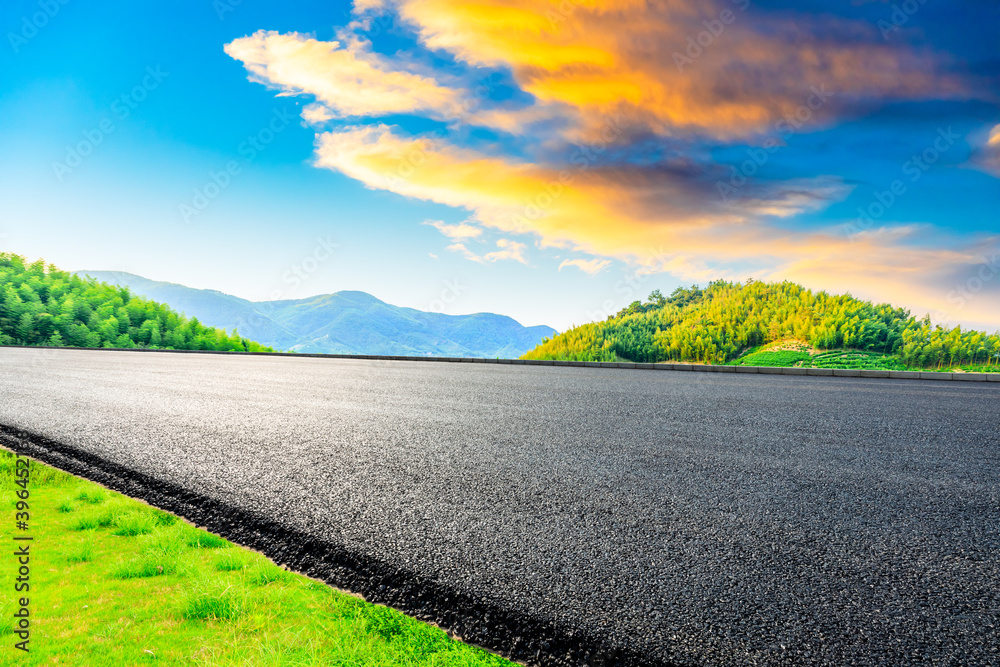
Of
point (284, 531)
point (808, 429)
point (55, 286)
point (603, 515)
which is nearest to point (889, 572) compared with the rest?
point (603, 515)

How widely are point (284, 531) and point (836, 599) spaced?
2.58m

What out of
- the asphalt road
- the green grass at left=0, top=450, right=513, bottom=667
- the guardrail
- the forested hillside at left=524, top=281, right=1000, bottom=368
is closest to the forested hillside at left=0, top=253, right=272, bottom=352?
the forested hillside at left=524, top=281, right=1000, bottom=368

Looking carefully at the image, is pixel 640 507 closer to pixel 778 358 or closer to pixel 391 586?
pixel 391 586

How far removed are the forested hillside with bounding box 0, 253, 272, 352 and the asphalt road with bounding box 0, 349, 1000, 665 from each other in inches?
1790

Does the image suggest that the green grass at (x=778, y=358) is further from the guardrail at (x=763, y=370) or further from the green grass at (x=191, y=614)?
the green grass at (x=191, y=614)

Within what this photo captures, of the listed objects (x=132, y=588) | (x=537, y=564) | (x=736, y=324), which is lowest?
(x=132, y=588)

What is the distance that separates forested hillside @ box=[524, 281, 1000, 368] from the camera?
67.1 feet

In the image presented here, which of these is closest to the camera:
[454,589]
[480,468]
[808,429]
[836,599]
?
[836,599]

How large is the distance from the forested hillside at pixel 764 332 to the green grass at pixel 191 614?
2145 cm

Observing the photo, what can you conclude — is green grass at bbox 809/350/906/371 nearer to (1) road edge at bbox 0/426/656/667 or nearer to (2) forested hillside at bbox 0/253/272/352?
(1) road edge at bbox 0/426/656/667

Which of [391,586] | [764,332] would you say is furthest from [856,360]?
[391,586]

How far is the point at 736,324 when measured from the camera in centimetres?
2942

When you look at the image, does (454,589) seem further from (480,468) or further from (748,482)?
(748,482)

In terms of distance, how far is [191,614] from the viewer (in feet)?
7.29
